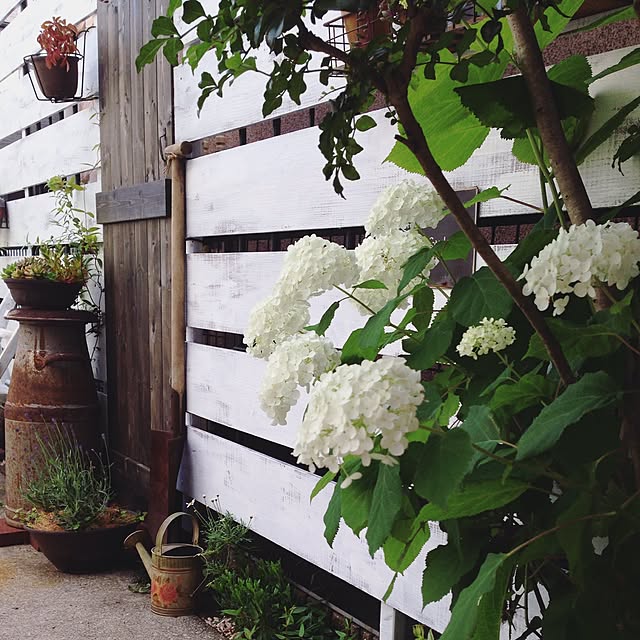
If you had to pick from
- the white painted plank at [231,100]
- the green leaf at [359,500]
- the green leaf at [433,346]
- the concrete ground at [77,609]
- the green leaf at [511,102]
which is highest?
the white painted plank at [231,100]

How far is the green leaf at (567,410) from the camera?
0.86 metres

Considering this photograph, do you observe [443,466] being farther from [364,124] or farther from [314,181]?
[314,181]

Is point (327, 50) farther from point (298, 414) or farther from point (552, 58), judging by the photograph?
point (298, 414)

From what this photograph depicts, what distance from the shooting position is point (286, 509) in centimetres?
241

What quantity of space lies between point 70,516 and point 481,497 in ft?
8.06

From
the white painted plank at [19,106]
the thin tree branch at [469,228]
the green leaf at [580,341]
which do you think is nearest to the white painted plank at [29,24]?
the white painted plank at [19,106]

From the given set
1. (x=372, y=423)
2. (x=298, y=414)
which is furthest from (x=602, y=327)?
(x=298, y=414)

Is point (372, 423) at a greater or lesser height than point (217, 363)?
greater

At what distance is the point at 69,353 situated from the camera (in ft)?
11.1

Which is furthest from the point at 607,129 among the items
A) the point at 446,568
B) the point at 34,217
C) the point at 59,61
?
the point at 34,217

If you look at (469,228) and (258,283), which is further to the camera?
(258,283)

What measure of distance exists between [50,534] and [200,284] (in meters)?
1.11

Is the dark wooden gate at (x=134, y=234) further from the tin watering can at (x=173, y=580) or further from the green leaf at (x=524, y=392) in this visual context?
the green leaf at (x=524, y=392)

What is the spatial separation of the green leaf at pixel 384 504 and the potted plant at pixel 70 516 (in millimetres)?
2385
